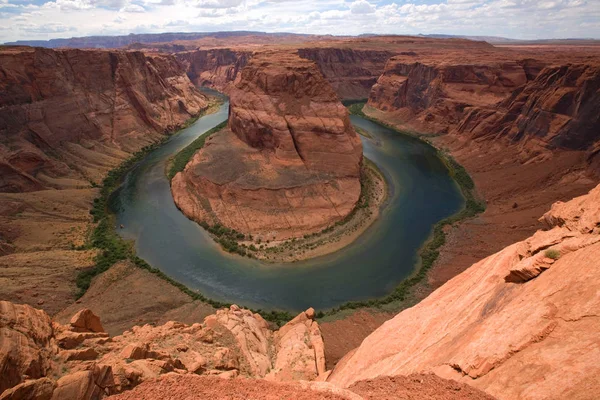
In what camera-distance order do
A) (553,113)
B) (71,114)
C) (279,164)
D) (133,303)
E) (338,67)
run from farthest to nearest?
1. (338,67)
2. (71,114)
3. (553,113)
4. (279,164)
5. (133,303)

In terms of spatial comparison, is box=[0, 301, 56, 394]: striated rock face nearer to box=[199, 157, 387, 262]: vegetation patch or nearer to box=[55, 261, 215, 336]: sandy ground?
box=[55, 261, 215, 336]: sandy ground

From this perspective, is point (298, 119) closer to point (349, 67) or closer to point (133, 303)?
point (133, 303)

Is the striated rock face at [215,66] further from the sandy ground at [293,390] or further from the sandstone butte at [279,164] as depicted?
the sandy ground at [293,390]

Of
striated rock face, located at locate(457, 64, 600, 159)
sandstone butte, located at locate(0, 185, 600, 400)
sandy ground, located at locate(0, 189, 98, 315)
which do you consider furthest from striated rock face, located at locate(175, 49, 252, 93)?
sandstone butte, located at locate(0, 185, 600, 400)

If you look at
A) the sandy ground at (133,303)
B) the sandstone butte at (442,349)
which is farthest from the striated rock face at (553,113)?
the sandy ground at (133,303)

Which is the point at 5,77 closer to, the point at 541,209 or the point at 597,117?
the point at 541,209

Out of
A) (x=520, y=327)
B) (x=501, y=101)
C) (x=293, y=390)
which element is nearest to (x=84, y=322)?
(x=293, y=390)
